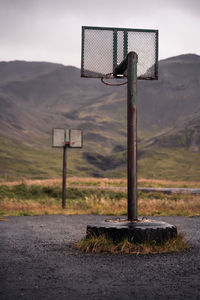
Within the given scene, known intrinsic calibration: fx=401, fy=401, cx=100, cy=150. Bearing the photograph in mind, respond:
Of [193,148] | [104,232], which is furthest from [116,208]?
[193,148]

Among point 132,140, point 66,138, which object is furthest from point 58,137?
point 132,140

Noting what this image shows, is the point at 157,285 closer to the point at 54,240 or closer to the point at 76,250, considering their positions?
the point at 76,250

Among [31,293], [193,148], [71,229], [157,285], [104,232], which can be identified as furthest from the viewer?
[193,148]

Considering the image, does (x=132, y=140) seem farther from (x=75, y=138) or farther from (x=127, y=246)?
(x=75, y=138)

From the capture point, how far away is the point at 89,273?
585 centimetres

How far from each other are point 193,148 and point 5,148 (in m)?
65.7

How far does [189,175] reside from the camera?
111062mm

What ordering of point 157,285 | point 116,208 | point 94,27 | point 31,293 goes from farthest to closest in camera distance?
point 116,208 < point 94,27 < point 157,285 < point 31,293

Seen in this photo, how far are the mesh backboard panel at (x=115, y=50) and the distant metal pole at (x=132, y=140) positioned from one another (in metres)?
1.21

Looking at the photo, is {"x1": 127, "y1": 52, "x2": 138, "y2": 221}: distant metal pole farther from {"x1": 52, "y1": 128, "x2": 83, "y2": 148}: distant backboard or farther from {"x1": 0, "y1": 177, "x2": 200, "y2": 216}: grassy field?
{"x1": 52, "y1": 128, "x2": 83, "y2": 148}: distant backboard

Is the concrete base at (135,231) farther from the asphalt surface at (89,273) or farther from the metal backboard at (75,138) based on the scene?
the metal backboard at (75,138)

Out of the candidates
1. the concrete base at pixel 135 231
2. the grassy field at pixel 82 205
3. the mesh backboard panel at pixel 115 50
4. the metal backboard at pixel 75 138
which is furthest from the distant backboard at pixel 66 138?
the concrete base at pixel 135 231

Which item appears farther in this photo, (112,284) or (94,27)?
(94,27)

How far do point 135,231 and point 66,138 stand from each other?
12.4 metres
